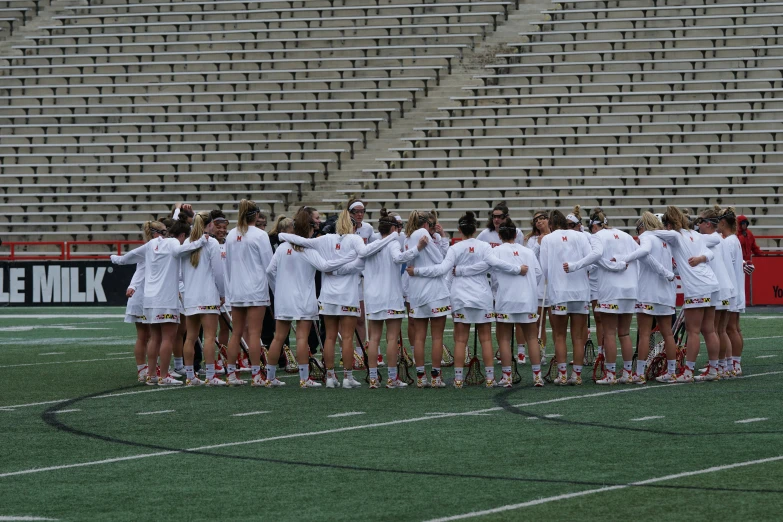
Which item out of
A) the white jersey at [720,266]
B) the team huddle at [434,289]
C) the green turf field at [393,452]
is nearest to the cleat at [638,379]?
the team huddle at [434,289]

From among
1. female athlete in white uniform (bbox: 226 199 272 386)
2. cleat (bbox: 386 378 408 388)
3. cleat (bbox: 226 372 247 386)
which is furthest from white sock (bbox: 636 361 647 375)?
cleat (bbox: 226 372 247 386)

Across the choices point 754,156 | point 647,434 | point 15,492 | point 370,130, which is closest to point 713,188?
point 754,156

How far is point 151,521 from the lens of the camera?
23.4 ft

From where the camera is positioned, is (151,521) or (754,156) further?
(754,156)

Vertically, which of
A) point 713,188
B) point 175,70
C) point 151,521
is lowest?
point 151,521

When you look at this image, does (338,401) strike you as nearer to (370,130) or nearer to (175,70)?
(370,130)

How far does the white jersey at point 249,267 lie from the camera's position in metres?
13.2

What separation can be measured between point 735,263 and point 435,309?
3420 millimetres

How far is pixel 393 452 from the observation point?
9.21m

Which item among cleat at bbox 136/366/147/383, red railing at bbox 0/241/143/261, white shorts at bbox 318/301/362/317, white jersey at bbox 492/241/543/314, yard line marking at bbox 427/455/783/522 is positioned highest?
red railing at bbox 0/241/143/261

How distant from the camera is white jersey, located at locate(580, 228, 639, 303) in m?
13.0

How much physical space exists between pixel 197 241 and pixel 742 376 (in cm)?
585

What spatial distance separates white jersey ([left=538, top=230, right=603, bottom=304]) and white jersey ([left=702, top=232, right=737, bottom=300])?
130cm

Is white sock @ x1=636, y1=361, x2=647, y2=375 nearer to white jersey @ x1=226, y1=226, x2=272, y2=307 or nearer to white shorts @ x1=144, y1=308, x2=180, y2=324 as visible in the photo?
white jersey @ x1=226, y1=226, x2=272, y2=307
